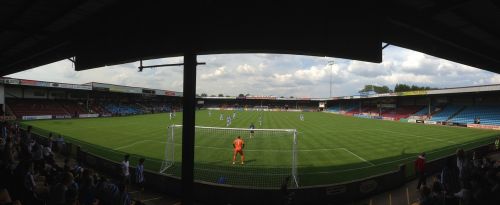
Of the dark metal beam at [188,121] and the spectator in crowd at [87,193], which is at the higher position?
the dark metal beam at [188,121]

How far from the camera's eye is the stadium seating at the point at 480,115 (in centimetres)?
3803

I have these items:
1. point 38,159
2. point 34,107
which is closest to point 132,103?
point 34,107

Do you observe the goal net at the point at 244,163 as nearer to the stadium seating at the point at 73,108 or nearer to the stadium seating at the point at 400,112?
the stadium seating at the point at 73,108

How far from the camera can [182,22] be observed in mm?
5184

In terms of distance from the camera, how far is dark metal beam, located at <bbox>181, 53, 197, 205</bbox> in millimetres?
5363

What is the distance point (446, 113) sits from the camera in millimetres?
47000

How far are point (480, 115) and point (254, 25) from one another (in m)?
51.4

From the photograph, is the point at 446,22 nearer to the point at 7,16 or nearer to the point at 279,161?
the point at 7,16

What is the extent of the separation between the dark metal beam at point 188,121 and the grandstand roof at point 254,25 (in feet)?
1.30

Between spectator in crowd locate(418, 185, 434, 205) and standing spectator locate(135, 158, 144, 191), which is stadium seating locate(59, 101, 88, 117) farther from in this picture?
spectator in crowd locate(418, 185, 434, 205)

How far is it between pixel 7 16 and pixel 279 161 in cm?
1303

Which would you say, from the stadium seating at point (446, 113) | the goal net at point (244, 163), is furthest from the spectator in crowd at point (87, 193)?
the stadium seating at point (446, 113)

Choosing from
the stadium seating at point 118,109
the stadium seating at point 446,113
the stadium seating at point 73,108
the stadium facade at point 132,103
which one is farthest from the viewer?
the stadium seating at point 118,109

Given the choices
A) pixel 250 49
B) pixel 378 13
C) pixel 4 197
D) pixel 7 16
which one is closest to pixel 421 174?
pixel 378 13
